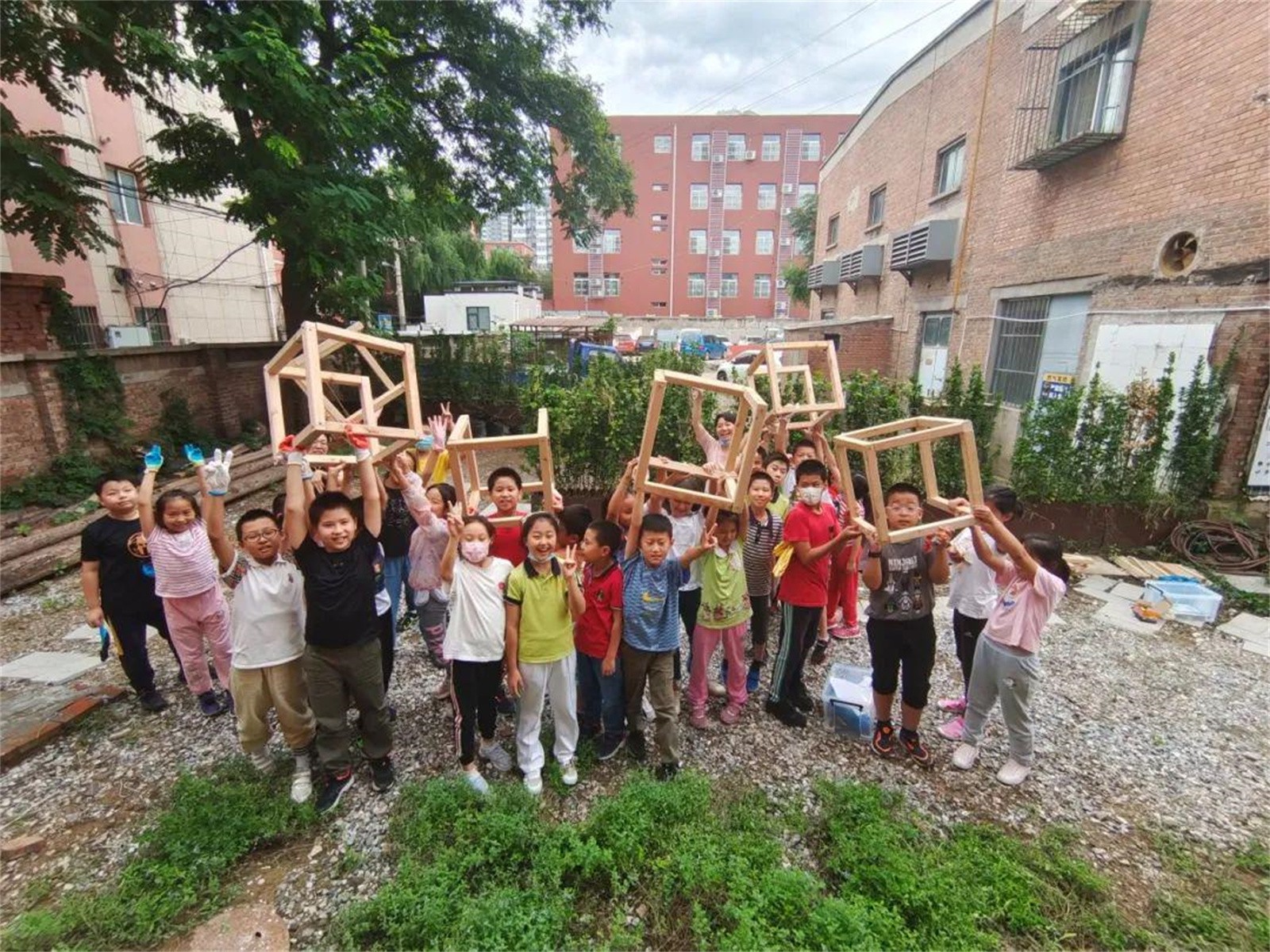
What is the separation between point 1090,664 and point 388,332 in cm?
1357

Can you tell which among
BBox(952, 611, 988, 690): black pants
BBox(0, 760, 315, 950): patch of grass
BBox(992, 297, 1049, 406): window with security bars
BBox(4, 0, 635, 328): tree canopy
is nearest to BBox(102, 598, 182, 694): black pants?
BBox(0, 760, 315, 950): patch of grass

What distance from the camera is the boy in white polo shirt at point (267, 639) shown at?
296 cm

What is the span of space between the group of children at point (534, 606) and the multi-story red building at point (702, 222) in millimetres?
36545

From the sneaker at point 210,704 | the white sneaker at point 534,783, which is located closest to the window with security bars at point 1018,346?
the white sneaker at point 534,783

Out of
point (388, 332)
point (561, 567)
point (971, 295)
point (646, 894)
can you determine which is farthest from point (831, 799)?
point (388, 332)

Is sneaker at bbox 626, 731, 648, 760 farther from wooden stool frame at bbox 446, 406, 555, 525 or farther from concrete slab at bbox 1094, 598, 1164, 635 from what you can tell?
concrete slab at bbox 1094, 598, 1164, 635

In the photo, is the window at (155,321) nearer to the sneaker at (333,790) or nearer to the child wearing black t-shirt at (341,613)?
the child wearing black t-shirt at (341,613)

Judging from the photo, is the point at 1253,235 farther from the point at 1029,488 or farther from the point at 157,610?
the point at 157,610

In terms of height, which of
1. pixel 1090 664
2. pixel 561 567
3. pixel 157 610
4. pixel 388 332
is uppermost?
pixel 388 332

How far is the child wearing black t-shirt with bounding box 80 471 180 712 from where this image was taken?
3.58 metres

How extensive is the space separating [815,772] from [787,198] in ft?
135

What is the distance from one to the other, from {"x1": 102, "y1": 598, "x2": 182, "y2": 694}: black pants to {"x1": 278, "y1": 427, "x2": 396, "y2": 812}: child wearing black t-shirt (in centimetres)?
153

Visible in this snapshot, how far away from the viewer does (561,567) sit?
3141 mm

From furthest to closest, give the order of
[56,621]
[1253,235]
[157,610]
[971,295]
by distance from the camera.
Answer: [971,295] < [1253,235] < [56,621] < [157,610]
